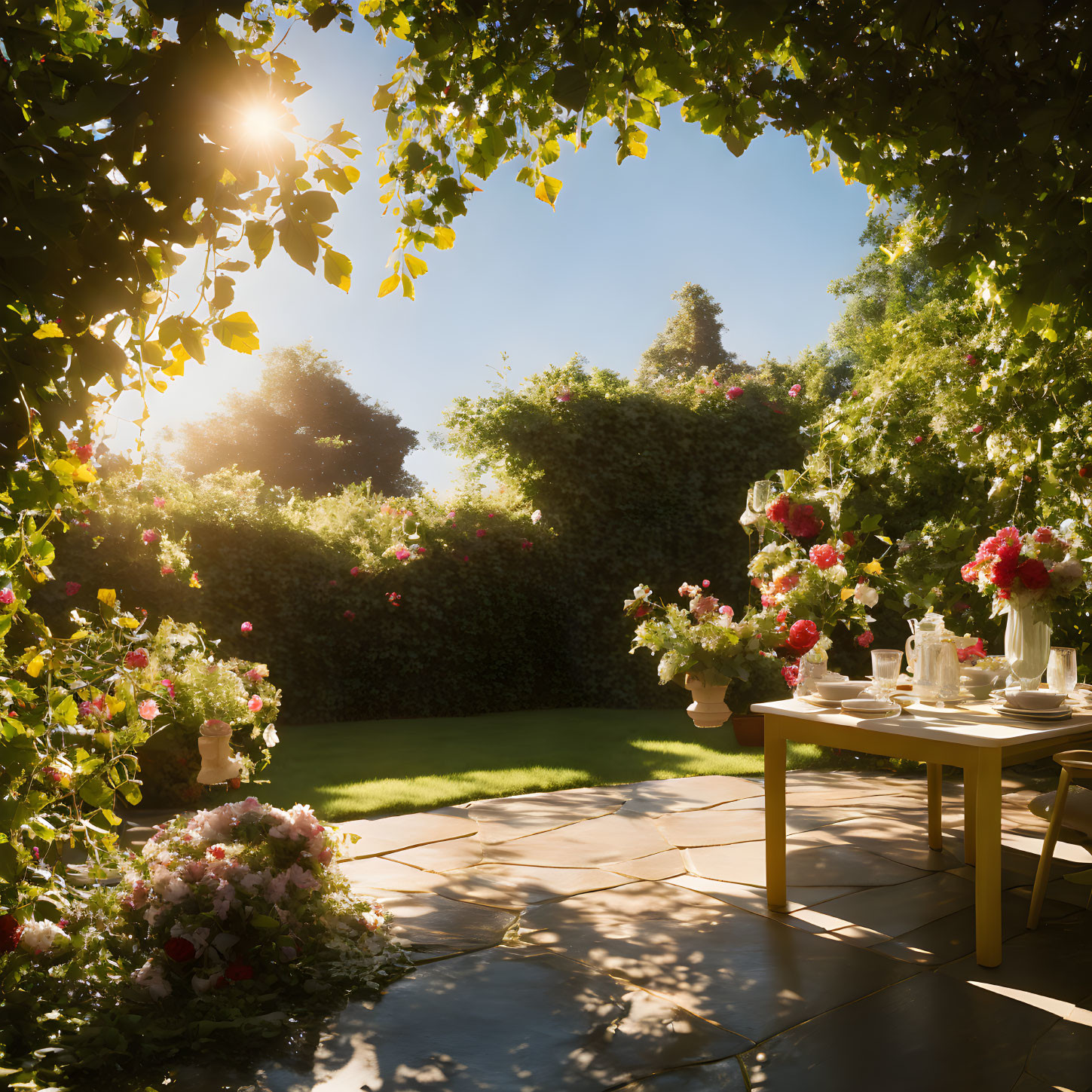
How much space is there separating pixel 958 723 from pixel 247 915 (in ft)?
8.67

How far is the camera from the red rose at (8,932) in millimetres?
2436

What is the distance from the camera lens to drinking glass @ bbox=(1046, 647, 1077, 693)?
12.2ft

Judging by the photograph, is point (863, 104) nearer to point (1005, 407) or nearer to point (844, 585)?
point (844, 585)

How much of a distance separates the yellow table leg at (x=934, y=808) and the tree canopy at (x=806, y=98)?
2.26 m

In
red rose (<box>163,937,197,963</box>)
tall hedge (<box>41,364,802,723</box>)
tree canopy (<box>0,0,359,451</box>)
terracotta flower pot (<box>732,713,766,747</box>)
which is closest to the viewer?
tree canopy (<box>0,0,359,451</box>)

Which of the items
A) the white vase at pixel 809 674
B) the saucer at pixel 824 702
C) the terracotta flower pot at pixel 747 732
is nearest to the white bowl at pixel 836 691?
the saucer at pixel 824 702

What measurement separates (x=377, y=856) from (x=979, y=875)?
2.73 m

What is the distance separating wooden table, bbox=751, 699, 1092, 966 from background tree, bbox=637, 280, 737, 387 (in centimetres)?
2746

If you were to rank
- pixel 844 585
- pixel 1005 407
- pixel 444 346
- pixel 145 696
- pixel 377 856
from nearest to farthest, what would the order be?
pixel 377 856
pixel 145 696
pixel 844 585
pixel 1005 407
pixel 444 346

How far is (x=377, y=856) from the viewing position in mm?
4375

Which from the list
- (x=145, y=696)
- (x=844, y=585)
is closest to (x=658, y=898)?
(x=844, y=585)

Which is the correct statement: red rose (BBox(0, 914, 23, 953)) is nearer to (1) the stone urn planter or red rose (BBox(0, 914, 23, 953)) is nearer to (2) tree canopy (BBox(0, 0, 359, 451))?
(2) tree canopy (BBox(0, 0, 359, 451))

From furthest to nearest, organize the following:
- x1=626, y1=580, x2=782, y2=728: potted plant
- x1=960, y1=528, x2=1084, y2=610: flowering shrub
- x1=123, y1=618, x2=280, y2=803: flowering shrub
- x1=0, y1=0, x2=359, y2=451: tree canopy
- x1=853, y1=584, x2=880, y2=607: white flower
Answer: x1=626, y1=580, x2=782, y2=728: potted plant
x1=123, y1=618, x2=280, y2=803: flowering shrub
x1=853, y1=584, x2=880, y2=607: white flower
x1=960, y1=528, x2=1084, y2=610: flowering shrub
x1=0, y1=0, x2=359, y2=451: tree canopy

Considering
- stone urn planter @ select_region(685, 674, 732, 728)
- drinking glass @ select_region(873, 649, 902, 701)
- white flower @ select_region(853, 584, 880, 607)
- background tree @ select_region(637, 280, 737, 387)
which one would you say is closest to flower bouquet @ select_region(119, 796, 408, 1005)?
drinking glass @ select_region(873, 649, 902, 701)
